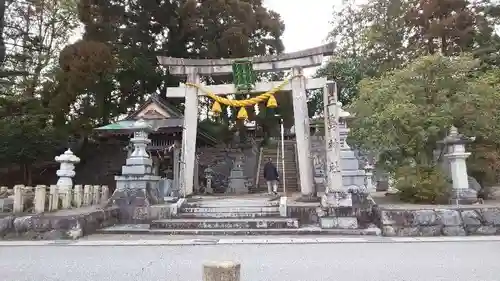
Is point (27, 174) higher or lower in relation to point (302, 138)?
lower

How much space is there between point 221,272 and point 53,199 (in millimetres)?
9586

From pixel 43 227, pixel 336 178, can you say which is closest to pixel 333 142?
pixel 336 178

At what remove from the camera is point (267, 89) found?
13625 millimetres

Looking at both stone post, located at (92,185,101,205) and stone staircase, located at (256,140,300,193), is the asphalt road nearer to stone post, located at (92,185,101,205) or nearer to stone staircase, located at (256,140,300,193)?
stone post, located at (92,185,101,205)

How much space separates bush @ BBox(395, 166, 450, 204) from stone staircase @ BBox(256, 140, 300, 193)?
828 centimetres

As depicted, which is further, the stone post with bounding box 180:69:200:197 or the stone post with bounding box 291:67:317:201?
the stone post with bounding box 180:69:200:197

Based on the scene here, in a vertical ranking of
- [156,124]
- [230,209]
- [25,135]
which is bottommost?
[230,209]

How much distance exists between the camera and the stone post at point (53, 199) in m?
10.6

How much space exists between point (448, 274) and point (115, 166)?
23558 mm

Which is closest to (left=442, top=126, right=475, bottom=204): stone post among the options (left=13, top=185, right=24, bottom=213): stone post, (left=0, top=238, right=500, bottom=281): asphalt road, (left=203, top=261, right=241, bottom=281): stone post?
(left=0, top=238, right=500, bottom=281): asphalt road

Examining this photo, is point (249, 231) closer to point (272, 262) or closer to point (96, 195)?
point (272, 262)

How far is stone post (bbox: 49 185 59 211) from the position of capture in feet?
34.7

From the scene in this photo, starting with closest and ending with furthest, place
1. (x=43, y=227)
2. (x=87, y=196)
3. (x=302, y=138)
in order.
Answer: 1. (x=43, y=227)
2. (x=302, y=138)
3. (x=87, y=196)

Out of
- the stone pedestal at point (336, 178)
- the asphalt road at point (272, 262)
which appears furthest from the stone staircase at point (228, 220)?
the asphalt road at point (272, 262)
